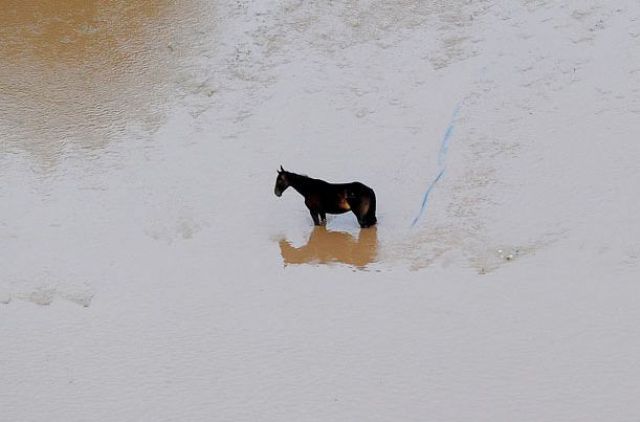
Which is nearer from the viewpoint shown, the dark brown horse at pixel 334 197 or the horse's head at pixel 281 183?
the dark brown horse at pixel 334 197

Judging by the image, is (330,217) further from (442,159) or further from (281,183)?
(442,159)

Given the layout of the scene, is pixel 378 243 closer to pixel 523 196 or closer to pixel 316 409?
pixel 523 196

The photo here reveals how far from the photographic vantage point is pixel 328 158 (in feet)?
31.0

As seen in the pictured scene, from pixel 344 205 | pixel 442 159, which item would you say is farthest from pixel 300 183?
pixel 442 159

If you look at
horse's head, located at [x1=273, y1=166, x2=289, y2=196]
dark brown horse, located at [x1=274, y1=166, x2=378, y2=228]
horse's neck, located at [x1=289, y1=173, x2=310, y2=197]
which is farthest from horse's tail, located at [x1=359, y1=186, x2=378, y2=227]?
horse's head, located at [x1=273, y1=166, x2=289, y2=196]

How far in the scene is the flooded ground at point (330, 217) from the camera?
22.9 feet

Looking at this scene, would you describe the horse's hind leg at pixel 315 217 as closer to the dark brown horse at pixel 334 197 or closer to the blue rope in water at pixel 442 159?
the dark brown horse at pixel 334 197

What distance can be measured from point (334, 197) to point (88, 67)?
4849 mm

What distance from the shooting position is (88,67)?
1180 centimetres

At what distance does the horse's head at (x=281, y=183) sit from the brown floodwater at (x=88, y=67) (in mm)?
2457

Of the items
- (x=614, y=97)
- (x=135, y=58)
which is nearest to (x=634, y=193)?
(x=614, y=97)

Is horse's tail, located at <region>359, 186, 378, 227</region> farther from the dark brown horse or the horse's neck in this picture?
the horse's neck

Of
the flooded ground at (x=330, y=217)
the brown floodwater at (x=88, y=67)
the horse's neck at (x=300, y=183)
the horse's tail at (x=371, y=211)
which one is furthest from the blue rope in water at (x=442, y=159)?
the brown floodwater at (x=88, y=67)

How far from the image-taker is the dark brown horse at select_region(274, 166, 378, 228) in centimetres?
816
